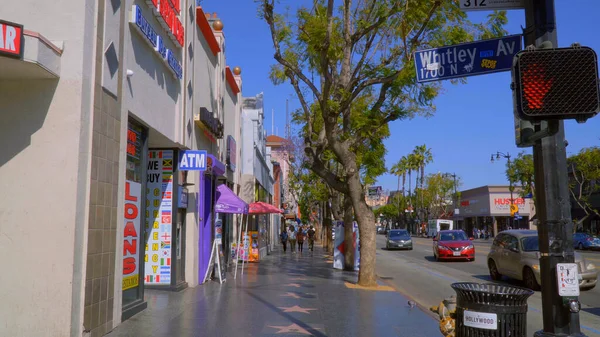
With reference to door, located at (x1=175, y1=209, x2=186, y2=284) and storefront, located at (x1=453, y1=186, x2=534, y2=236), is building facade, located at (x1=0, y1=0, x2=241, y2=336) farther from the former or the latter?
storefront, located at (x1=453, y1=186, x2=534, y2=236)

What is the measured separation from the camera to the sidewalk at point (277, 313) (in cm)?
842

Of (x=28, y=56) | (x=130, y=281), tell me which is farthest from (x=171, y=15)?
(x=130, y=281)

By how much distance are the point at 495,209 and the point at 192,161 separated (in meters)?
63.6

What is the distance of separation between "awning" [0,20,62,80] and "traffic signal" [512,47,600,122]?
18.6 ft

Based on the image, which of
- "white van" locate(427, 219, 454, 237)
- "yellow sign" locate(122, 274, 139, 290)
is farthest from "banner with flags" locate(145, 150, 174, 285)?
"white van" locate(427, 219, 454, 237)

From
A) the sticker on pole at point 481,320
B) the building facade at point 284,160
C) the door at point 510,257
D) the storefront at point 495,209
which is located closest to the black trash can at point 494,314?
the sticker on pole at point 481,320

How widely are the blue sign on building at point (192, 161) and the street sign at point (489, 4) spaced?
28.9ft

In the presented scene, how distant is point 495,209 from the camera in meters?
68.9

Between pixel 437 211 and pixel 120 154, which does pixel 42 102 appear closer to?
pixel 120 154

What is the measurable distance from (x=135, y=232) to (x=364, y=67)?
329 inches


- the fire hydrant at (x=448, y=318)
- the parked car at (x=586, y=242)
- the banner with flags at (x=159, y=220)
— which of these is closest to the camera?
the fire hydrant at (x=448, y=318)

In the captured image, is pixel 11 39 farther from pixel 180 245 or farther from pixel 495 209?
pixel 495 209

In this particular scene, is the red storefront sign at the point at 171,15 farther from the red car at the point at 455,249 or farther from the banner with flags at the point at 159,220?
the red car at the point at 455,249

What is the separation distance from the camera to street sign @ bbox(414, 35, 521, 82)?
5047 mm
